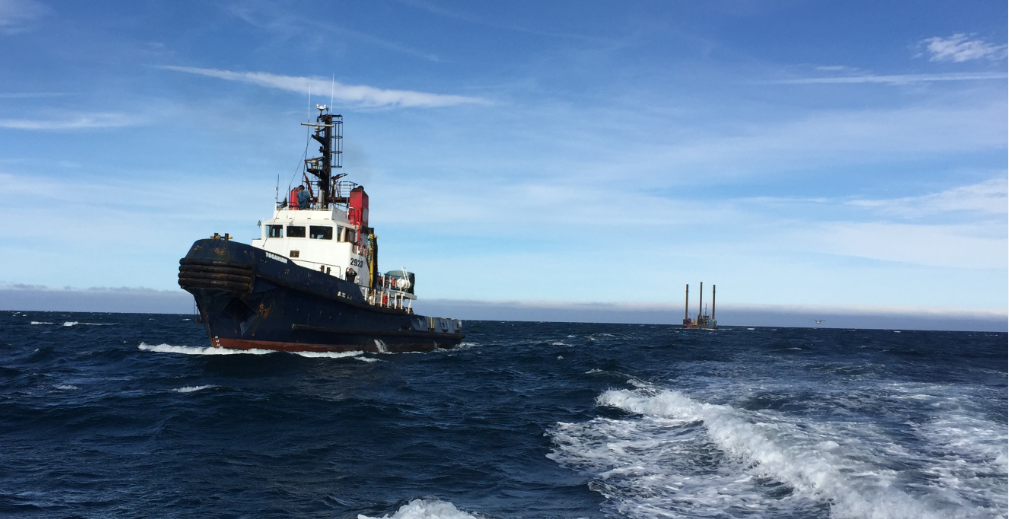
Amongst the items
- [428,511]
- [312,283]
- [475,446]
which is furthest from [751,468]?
[312,283]

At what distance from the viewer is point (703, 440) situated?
11984mm

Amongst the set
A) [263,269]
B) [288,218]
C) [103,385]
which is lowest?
[103,385]

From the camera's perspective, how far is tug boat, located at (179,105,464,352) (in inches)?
820

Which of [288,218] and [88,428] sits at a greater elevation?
[288,218]

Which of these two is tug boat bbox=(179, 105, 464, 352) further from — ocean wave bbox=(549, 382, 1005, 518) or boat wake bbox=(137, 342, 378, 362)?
ocean wave bbox=(549, 382, 1005, 518)

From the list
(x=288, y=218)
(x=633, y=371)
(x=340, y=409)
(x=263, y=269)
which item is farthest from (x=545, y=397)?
Result: (x=288, y=218)

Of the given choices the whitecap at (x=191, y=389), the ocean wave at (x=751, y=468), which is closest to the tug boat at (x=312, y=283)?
the whitecap at (x=191, y=389)

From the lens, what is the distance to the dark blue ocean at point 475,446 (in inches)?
309

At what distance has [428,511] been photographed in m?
7.31

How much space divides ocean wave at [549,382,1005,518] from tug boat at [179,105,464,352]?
1265 centimetres

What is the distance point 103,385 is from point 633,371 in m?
17.8

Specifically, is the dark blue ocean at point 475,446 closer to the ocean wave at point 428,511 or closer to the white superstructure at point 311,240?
the ocean wave at point 428,511

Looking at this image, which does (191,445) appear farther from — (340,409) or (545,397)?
(545,397)

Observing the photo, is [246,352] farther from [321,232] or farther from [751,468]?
[751,468]
